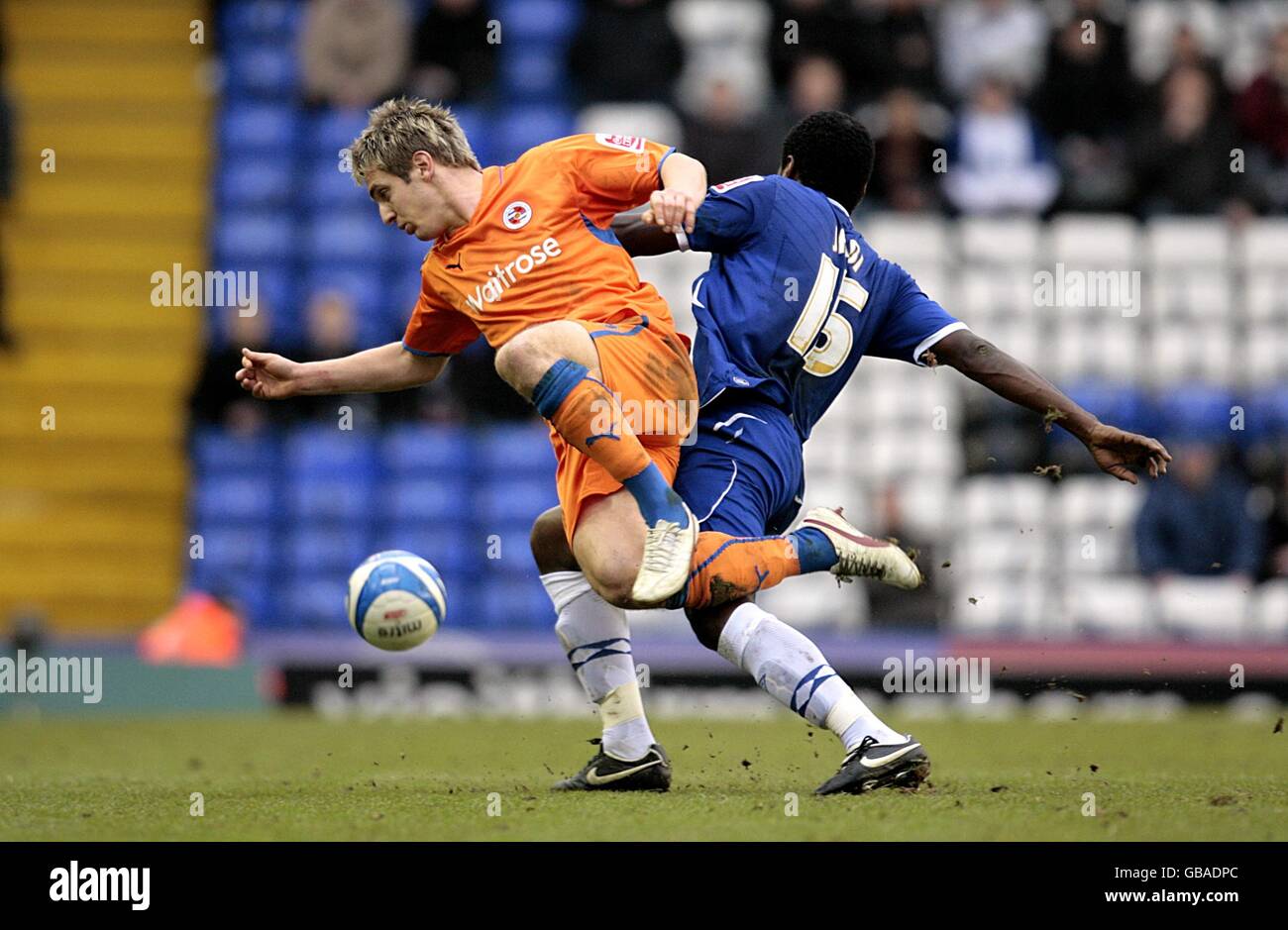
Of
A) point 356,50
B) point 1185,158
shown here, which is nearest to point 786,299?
point 1185,158

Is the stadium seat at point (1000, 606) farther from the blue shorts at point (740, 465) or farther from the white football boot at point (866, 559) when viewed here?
the white football boot at point (866, 559)

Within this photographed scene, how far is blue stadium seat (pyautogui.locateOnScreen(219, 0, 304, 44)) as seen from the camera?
16.3m

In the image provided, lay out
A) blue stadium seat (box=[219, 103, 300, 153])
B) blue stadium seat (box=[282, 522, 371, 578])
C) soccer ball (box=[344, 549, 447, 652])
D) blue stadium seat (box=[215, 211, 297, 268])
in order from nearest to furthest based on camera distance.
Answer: soccer ball (box=[344, 549, 447, 652]) < blue stadium seat (box=[282, 522, 371, 578]) < blue stadium seat (box=[215, 211, 297, 268]) < blue stadium seat (box=[219, 103, 300, 153])

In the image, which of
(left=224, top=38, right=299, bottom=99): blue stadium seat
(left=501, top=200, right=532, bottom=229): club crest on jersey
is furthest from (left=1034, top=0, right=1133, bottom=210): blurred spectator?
(left=501, top=200, right=532, bottom=229): club crest on jersey

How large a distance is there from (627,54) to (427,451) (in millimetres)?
3889

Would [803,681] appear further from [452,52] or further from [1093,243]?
[452,52]

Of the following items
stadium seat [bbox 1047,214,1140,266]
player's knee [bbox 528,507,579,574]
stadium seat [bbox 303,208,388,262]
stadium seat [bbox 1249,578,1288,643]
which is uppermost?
stadium seat [bbox 303,208,388,262]

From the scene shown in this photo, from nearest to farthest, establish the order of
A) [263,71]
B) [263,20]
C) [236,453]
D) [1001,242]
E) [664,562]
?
[664,562]
[236,453]
[1001,242]
[263,71]
[263,20]

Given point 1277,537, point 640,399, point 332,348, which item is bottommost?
point 640,399

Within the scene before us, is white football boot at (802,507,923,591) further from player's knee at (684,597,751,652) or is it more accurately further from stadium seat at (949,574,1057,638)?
stadium seat at (949,574,1057,638)

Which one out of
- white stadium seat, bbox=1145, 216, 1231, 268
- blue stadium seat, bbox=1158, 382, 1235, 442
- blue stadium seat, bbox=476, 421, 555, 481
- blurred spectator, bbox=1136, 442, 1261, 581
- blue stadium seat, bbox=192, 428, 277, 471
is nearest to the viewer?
blurred spectator, bbox=1136, 442, 1261, 581

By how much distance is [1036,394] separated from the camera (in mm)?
6293

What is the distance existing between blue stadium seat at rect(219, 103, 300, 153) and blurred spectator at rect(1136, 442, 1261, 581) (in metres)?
7.72

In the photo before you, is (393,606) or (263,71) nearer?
(393,606)
